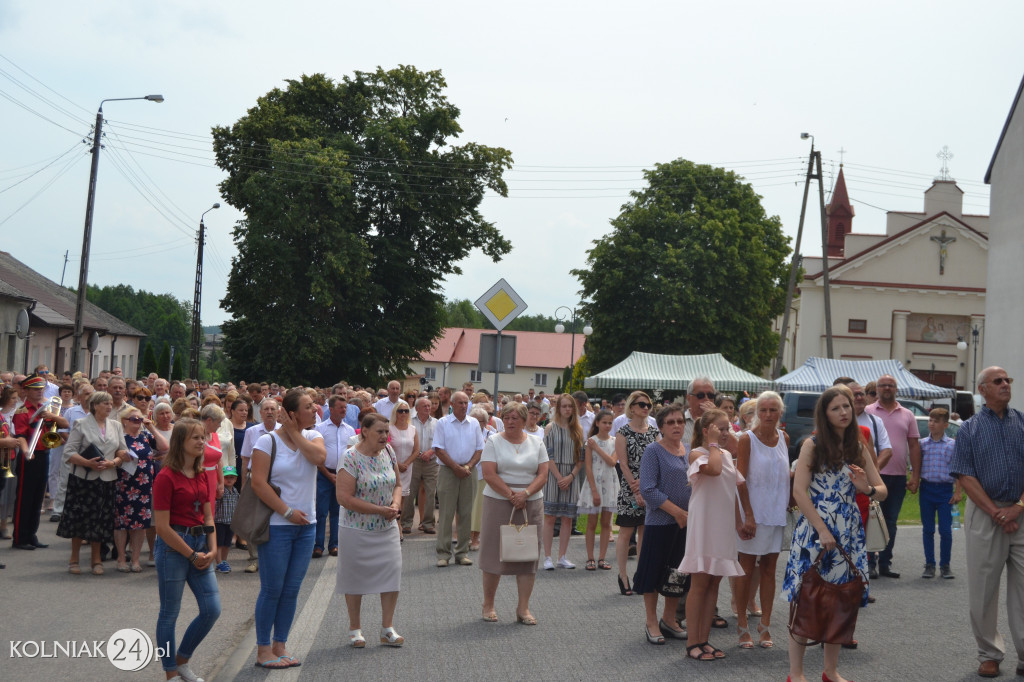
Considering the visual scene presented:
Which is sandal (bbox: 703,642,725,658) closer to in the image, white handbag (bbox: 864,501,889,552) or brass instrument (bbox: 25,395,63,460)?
white handbag (bbox: 864,501,889,552)

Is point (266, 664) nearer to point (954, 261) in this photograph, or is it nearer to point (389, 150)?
point (389, 150)

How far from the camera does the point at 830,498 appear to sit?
658cm

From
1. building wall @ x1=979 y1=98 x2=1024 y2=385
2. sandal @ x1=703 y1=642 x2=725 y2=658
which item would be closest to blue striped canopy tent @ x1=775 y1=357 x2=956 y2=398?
building wall @ x1=979 y1=98 x2=1024 y2=385

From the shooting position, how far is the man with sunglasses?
23.9 ft

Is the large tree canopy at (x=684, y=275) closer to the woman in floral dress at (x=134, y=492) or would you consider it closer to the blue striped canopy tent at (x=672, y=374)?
the blue striped canopy tent at (x=672, y=374)

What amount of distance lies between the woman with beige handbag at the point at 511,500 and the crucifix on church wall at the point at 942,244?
65.0 meters

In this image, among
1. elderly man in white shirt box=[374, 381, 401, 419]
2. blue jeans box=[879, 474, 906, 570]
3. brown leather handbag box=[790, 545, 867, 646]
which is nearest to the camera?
brown leather handbag box=[790, 545, 867, 646]

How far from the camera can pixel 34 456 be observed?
511 inches

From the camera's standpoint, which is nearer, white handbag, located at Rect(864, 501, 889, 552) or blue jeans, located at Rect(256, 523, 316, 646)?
blue jeans, located at Rect(256, 523, 316, 646)

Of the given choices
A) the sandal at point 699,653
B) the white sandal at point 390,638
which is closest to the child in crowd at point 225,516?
the white sandal at point 390,638

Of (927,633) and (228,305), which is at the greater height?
(228,305)

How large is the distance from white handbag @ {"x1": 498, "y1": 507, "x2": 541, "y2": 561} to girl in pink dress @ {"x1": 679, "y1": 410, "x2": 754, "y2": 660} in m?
1.47

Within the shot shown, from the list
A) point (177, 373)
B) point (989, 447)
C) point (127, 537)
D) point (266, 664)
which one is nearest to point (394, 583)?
point (266, 664)

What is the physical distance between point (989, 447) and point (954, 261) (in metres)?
66.1
